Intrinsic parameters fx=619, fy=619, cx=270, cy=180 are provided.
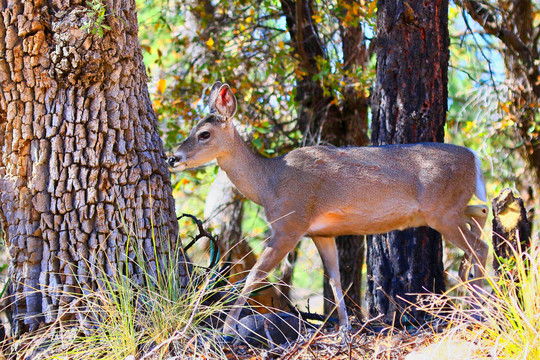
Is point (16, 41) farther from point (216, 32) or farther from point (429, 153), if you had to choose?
point (216, 32)

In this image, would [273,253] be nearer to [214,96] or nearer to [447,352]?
[214,96]

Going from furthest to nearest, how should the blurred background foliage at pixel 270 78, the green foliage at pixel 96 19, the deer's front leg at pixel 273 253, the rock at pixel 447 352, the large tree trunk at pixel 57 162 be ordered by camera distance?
the blurred background foliage at pixel 270 78
the deer's front leg at pixel 273 253
the large tree trunk at pixel 57 162
the green foliage at pixel 96 19
the rock at pixel 447 352

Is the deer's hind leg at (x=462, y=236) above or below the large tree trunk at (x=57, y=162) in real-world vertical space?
below

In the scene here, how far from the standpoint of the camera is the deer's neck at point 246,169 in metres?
6.54

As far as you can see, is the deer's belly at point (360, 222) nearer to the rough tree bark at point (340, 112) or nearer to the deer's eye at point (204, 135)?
the deer's eye at point (204, 135)

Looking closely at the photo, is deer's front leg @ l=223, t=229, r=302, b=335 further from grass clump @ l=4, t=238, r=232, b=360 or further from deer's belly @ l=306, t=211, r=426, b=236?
grass clump @ l=4, t=238, r=232, b=360

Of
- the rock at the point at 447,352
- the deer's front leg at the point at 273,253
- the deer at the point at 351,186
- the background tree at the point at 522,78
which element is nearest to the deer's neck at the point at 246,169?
the deer at the point at 351,186

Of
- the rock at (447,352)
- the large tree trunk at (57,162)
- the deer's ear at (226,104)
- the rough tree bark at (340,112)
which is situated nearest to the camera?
the rock at (447,352)

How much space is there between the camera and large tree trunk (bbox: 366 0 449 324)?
720 cm

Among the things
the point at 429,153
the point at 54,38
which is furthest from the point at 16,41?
the point at 429,153

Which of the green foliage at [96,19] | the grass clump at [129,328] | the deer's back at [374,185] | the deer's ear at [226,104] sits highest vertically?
the green foliage at [96,19]

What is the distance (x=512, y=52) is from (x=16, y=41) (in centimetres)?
724

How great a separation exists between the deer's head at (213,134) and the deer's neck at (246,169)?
100mm

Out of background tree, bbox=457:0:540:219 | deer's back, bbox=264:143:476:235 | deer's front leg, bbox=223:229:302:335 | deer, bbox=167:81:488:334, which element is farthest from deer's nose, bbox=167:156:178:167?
background tree, bbox=457:0:540:219
